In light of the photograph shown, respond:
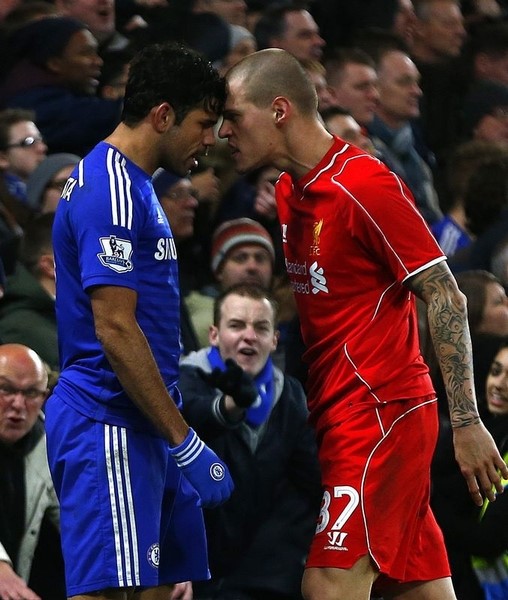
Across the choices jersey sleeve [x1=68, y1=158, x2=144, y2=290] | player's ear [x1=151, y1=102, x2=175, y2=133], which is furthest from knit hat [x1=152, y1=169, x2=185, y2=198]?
jersey sleeve [x1=68, y1=158, x2=144, y2=290]

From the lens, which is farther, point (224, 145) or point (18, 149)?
point (224, 145)

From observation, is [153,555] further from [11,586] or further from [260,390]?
[260,390]

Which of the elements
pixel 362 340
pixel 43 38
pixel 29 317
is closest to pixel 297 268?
pixel 362 340

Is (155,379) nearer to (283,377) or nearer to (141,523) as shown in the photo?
(141,523)

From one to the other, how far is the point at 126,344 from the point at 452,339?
0.94m

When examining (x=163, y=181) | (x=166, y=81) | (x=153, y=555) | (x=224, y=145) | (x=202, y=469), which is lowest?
(x=224, y=145)

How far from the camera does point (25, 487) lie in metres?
5.32

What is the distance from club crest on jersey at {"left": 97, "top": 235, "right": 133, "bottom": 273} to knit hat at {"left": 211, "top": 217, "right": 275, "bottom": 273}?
2884 millimetres

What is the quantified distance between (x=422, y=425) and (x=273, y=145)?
97 cm

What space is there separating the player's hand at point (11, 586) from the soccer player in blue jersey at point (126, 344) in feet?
3.14

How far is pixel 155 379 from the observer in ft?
12.9

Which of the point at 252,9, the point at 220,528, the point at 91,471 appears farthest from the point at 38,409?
the point at 252,9

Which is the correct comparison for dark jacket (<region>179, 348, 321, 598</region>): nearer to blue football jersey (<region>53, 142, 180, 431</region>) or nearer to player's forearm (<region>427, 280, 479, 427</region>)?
blue football jersey (<region>53, 142, 180, 431</region>)

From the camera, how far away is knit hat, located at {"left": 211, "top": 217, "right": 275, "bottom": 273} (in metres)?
6.81
